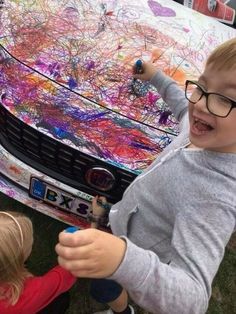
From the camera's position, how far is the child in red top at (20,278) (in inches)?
58.5

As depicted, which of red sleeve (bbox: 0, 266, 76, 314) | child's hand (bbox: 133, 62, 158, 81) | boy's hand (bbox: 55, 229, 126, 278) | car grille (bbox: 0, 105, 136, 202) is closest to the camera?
boy's hand (bbox: 55, 229, 126, 278)

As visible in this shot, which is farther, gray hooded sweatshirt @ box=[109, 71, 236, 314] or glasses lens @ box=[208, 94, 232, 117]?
glasses lens @ box=[208, 94, 232, 117]

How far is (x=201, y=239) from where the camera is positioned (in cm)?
105

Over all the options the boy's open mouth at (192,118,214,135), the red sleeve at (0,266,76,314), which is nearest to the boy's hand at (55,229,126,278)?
the boy's open mouth at (192,118,214,135)

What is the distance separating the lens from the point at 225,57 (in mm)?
1141

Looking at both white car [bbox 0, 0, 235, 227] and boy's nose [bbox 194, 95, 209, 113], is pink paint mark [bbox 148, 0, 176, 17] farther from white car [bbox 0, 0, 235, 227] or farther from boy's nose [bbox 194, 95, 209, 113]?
boy's nose [bbox 194, 95, 209, 113]

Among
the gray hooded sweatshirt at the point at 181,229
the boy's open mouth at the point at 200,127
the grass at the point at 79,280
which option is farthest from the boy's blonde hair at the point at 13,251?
the grass at the point at 79,280

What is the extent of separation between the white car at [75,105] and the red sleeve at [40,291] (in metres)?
0.45

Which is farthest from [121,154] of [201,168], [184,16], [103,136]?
[184,16]

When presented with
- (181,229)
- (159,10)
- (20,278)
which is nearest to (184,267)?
(181,229)

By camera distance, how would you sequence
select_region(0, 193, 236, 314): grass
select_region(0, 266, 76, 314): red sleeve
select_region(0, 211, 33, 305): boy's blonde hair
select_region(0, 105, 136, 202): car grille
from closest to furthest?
select_region(0, 211, 33, 305): boy's blonde hair, select_region(0, 266, 76, 314): red sleeve, select_region(0, 105, 136, 202): car grille, select_region(0, 193, 236, 314): grass

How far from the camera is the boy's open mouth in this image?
1.19 meters

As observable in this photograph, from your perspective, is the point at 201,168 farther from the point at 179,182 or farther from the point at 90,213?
the point at 90,213

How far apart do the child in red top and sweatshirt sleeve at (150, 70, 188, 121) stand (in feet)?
2.53
